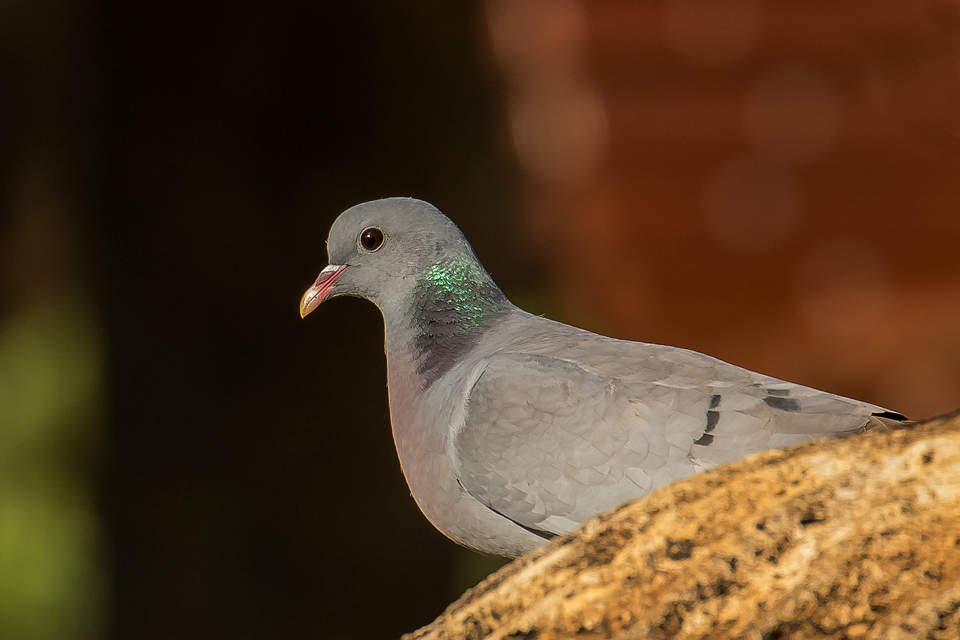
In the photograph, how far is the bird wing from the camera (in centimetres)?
185

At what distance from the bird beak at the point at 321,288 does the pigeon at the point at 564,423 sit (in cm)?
30

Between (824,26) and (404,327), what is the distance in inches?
78.4

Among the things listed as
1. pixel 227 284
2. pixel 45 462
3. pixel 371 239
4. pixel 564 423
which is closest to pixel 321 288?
pixel 371 239

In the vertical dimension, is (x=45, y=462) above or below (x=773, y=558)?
below

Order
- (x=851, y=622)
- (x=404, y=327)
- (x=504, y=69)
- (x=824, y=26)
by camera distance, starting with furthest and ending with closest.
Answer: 1. (x=504, y=69)
2. (x=824, y=26)
3. (x=404, y=327)
4. (x=851, y=622)

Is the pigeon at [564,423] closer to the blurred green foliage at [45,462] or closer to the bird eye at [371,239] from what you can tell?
the bird eye at [371,239]

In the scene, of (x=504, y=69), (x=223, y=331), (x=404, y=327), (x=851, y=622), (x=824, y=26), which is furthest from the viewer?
(x=223, y=331)

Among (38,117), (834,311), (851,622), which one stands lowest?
(851,622)

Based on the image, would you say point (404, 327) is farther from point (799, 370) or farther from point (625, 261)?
point (799, 370)

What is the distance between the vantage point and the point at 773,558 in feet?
3.56

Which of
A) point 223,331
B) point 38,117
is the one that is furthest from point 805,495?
point 38,117

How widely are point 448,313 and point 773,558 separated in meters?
1.35

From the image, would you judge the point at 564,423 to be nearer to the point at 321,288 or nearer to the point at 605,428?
the point at 605,428

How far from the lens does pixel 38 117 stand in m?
4.18
